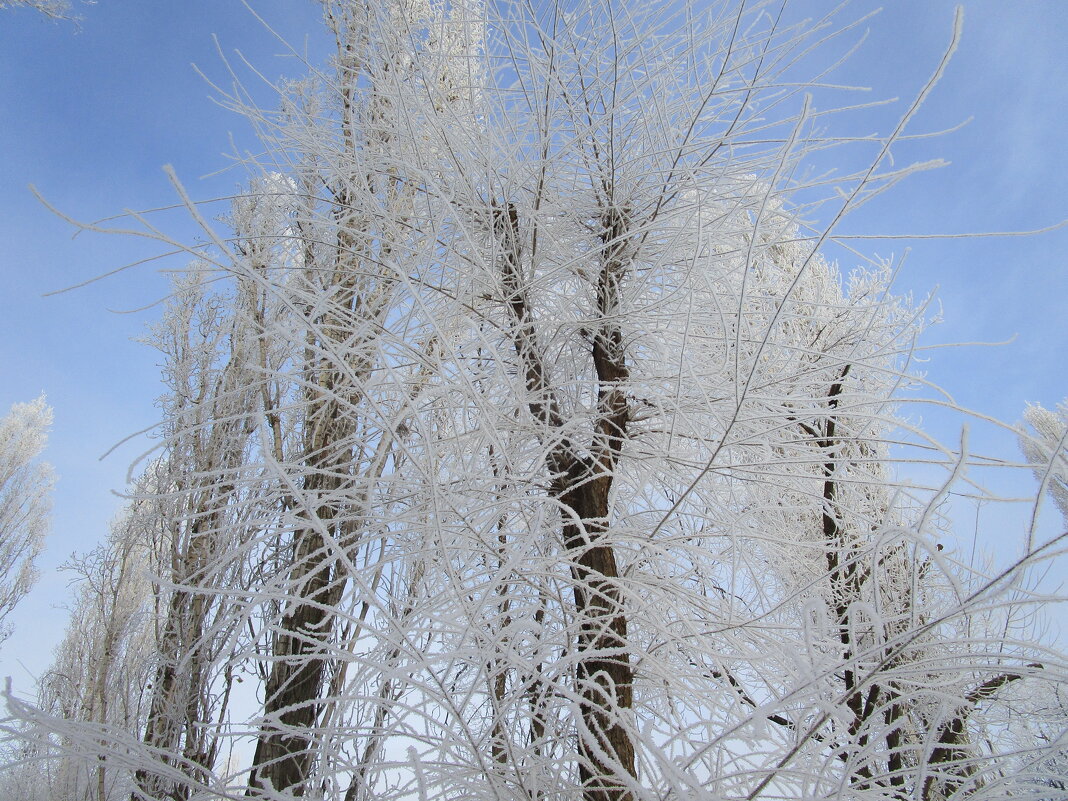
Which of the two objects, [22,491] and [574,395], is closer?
[574,395]

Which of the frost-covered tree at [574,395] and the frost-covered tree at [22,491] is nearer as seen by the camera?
the frost-covered tree at [574,395]

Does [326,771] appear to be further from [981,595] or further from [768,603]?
[768,603]

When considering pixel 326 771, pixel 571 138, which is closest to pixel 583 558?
pixel 326 771

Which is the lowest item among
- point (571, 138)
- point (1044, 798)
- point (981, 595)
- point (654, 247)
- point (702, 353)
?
point (1044, 798)

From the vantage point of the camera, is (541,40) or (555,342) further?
(555,342)

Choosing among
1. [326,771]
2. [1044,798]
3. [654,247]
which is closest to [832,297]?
[654,247]

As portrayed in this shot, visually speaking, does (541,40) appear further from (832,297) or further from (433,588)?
(832,297)

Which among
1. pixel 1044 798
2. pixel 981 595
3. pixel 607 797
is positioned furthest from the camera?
pixel 607 797

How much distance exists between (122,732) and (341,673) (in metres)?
2.51

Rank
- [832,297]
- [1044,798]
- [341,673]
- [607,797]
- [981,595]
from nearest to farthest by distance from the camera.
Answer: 1. [981,595]
2. [1044,798]
3. [607,797]
4. [341,673]
5. [832,297]

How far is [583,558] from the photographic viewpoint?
56.0 inches

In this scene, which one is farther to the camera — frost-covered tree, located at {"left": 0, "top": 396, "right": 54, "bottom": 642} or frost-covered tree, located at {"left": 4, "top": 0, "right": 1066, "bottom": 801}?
frost-covered tree, located at {"left": 0, "top": 396, "right": 54, "bottom": 642}

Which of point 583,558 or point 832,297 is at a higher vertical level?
point 832,297

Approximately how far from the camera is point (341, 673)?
3.17m
